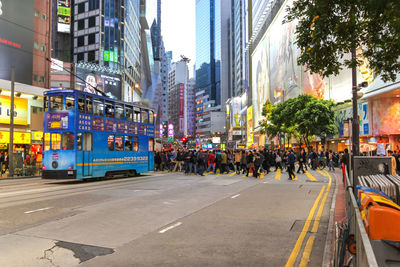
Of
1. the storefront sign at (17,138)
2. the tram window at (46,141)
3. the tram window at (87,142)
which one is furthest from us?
the storefront sign at (17,138)

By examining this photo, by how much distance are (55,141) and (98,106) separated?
9.40 ft

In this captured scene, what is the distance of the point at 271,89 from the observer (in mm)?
74188

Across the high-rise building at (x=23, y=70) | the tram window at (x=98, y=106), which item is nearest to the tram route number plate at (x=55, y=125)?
the tram window at (x=98, y=106)

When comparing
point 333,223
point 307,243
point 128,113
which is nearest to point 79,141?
point 128,113

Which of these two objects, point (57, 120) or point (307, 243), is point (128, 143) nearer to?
point (57, 120)

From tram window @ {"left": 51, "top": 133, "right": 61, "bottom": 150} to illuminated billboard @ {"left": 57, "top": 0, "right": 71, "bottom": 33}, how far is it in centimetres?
5453

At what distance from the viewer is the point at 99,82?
56250 mm

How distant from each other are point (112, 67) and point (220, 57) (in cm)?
11977

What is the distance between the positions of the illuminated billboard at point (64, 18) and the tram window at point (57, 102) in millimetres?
53754

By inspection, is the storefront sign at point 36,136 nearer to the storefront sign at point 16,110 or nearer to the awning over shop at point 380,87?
the storefront sign at point 16,110

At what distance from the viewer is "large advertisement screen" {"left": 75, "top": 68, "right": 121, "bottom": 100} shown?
5475 centimetres

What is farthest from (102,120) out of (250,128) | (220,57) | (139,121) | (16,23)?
(220,57)

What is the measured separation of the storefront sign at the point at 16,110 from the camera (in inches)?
1131

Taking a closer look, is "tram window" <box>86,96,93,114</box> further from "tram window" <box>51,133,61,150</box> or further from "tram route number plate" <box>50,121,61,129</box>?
"tram window" <box>51,133,61,150</box>
